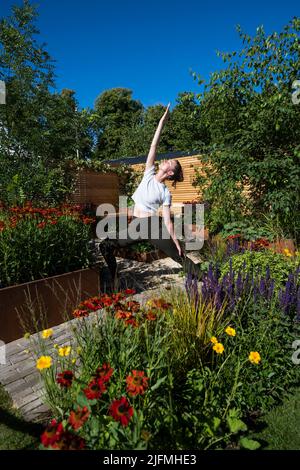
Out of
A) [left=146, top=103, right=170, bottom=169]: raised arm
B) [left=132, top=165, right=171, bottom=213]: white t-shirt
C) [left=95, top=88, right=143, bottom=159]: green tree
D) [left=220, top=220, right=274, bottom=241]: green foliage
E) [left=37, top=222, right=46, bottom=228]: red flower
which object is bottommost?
[left=220, top=220, right=274, bottom=241]: green foliage

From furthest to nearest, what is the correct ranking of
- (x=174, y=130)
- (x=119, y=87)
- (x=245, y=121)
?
(x=119, y=87) < (x=174, y=130) < (x=245, y=121)

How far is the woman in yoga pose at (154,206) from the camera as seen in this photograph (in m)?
3.46

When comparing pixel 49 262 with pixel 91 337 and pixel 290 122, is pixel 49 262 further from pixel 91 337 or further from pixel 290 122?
pixel 290 122

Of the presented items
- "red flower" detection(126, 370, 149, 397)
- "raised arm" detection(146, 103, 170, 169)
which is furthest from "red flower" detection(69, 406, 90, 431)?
"raised arm" detection(146, 103, 170, 169)

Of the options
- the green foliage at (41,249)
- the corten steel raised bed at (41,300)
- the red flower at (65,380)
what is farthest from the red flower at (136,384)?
the green foliage at (41,249)

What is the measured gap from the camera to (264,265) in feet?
9.89

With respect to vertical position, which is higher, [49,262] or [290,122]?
[290,122]

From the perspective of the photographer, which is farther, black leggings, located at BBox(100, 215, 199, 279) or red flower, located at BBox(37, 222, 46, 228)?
black leggings, located at BBox(100, 215, 199, 279)

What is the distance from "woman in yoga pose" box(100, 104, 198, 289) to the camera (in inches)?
136

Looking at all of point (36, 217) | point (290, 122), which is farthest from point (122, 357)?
point (290, 122)

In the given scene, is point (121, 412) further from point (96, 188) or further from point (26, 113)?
point (96, 188)

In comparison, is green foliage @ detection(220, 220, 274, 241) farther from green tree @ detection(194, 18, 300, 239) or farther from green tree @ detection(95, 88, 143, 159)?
green tree @ detection(95, 88, 143, 159)

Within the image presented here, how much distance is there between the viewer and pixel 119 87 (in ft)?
112

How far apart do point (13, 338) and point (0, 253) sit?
83 centimetres
